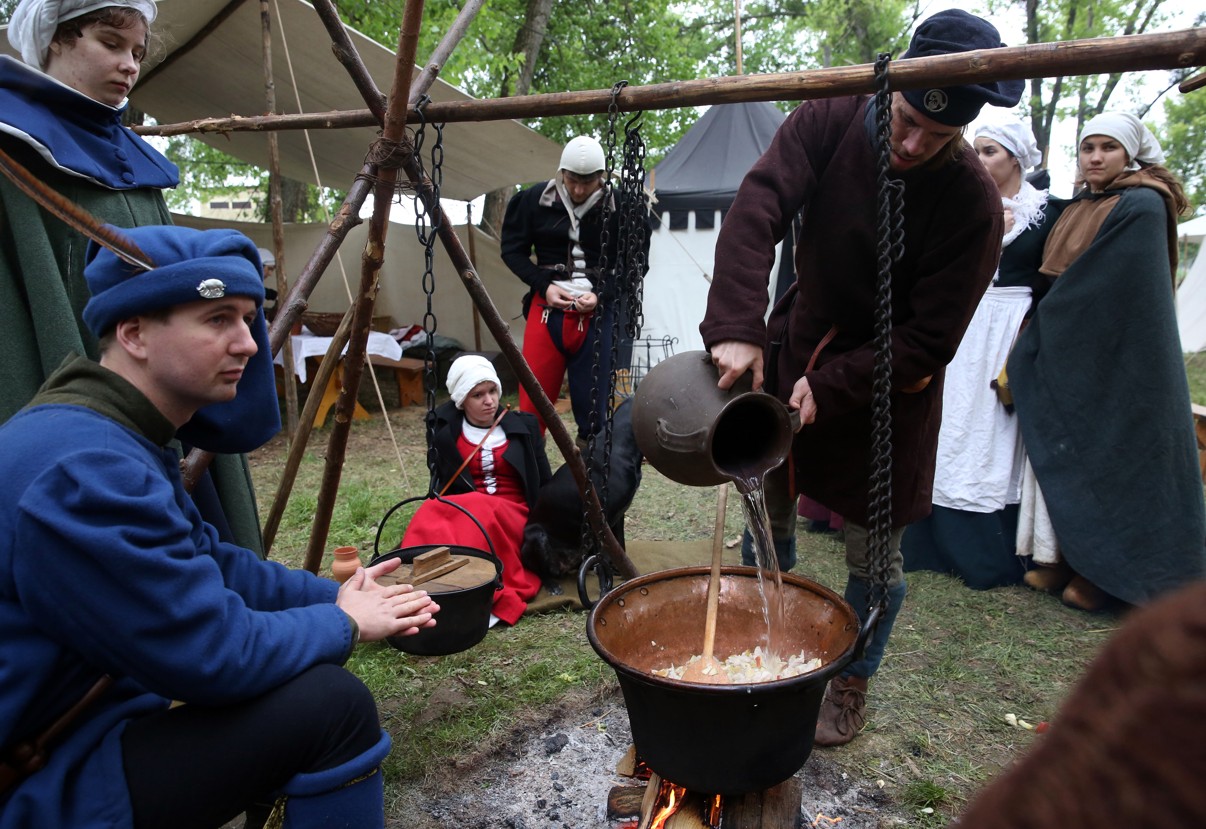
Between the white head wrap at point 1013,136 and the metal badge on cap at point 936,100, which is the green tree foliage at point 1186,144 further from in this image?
the metal badge on cap at point 936,100

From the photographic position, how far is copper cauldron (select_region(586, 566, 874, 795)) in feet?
5.79

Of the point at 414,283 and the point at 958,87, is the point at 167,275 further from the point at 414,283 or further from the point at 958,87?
the point at 414,283

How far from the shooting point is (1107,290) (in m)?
3.31

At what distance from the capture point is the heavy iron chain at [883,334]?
177 cm

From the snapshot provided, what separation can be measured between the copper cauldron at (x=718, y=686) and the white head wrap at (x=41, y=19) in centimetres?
197

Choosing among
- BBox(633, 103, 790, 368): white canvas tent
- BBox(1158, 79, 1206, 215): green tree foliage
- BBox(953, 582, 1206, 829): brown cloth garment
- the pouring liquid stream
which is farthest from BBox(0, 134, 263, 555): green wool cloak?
BBox(1158, 79, 1206, 215): green tree foliage

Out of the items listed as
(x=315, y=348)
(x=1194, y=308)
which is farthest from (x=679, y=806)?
(x=1194, y=308)

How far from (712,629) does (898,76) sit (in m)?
1.45

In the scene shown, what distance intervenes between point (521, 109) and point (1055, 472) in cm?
289

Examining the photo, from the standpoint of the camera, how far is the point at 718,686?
5.60 ft

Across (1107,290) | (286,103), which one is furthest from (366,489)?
(1107,290)

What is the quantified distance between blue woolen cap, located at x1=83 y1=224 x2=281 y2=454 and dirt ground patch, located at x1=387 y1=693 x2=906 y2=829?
1264 mm

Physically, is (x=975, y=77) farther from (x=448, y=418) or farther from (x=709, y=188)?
(x=709, y=188)

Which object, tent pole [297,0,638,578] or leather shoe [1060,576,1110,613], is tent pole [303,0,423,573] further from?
leather shoe [1060,576,1110,613]
